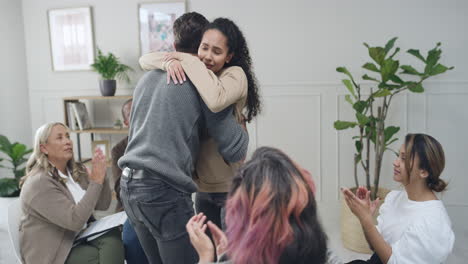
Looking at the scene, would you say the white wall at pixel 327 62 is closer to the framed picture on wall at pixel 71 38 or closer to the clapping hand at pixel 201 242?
the framed picture on wall at pixel 71 38

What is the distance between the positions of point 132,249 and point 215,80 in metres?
1.26

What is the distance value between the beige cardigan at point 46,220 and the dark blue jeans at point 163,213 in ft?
2.23

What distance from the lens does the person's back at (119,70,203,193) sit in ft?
4.29

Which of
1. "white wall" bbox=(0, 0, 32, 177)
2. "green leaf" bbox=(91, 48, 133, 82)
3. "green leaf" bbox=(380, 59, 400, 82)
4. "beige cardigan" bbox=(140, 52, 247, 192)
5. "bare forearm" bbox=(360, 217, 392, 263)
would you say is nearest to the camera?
"beige cardigan" bbox=(140, 52, 247, 192)

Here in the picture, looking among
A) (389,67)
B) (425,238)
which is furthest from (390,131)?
(425,238)

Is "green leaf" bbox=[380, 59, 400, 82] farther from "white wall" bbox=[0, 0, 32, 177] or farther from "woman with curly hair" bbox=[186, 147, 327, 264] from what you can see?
"white wall" bbox=[0, 0, 32, 177]

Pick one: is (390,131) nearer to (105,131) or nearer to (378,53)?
(378,53)

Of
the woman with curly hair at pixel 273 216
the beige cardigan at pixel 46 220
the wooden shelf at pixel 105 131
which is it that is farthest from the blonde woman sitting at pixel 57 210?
the wooden shelf at pixel 105 131

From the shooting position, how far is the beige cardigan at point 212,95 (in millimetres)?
1304

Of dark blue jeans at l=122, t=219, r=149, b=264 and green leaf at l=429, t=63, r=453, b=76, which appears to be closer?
dark blue jeans at l=122, t=219, r=149, b=264

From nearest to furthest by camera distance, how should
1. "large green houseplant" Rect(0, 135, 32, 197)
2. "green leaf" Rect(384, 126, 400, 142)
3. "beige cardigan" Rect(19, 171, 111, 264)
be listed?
"beige cardigan" Rect(19, 171, 111, 264), "green leaf" Rect(384, 126, 400, 142), "large green houseplant" Rect(0, 135, 32, 197)

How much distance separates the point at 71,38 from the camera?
391 cm

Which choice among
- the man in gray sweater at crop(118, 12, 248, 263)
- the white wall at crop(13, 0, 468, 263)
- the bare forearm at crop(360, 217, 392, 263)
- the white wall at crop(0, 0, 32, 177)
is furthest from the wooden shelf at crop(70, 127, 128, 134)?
the bare forearm at crop(360, 217, 392, 263)

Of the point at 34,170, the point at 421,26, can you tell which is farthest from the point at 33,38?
the point at 421,26
